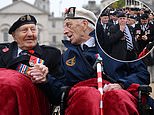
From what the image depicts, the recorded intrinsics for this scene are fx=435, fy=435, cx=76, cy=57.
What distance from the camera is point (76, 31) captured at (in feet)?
11.6

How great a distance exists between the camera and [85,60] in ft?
11.2

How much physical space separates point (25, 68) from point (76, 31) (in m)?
0.51

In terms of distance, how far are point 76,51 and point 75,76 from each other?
198 millimetres

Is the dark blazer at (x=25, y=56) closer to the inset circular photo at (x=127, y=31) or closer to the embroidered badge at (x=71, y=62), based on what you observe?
the embroidered badge at (x=71, y=62)

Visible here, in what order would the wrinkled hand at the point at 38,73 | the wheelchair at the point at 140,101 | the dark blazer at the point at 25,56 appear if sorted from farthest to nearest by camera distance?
the dark blazer at the point at 25,56 → the wrinkled hand at the point at 38,73 → the wheelchair at the point at 140,101

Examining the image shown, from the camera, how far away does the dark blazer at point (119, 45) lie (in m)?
3.25

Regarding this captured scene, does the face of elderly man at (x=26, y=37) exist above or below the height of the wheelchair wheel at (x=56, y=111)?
above

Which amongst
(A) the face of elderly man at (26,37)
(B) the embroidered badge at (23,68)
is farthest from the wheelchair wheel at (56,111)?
(A) the face of elderly man at (26,37)

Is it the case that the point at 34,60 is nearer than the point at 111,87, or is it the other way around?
the point at 111,87

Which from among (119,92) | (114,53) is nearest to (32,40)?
(114,53)

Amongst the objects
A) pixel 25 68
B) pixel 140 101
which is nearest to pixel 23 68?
pixel 25 68

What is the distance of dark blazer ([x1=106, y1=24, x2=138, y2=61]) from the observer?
10.7ft

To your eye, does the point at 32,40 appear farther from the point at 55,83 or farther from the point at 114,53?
the point at 114,53

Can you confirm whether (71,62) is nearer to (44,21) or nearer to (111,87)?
(111,87)
